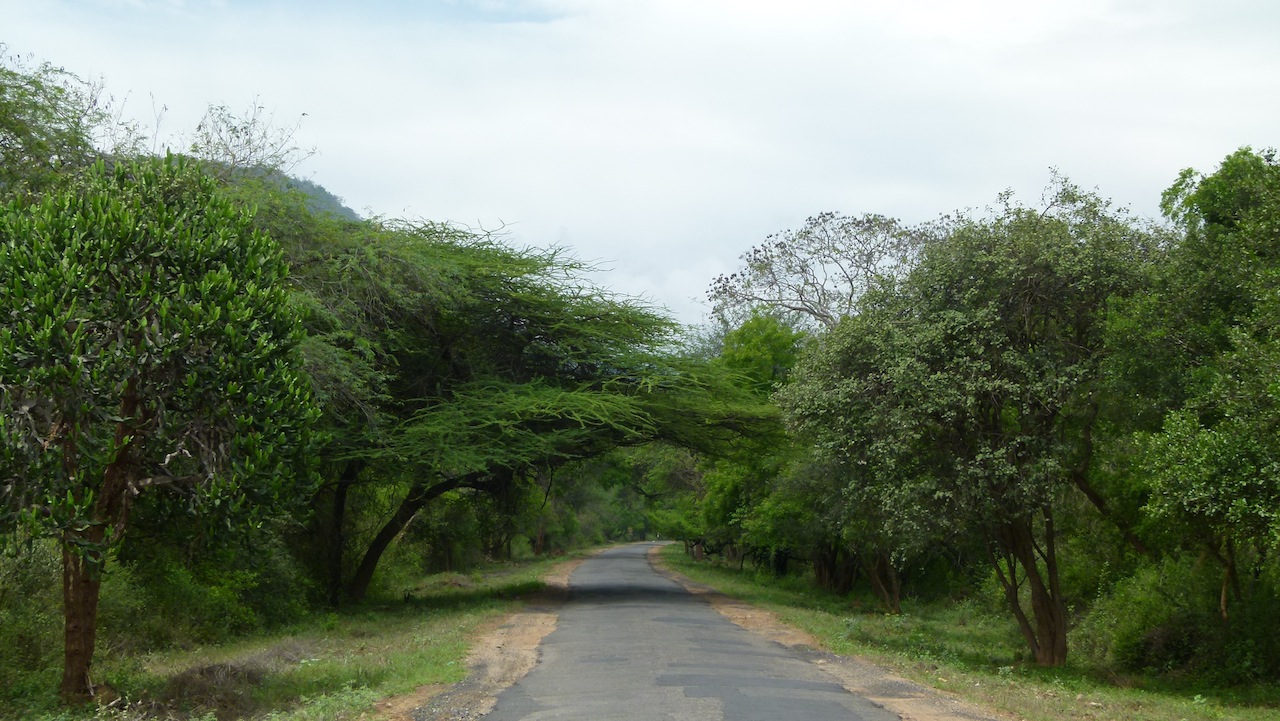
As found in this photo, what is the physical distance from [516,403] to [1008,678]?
12333 mm

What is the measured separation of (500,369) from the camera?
87.4ft

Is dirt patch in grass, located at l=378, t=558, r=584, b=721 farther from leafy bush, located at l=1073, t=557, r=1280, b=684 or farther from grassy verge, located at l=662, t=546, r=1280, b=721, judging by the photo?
leafy bush, located at l=1073, t=557, r=1280, b=684

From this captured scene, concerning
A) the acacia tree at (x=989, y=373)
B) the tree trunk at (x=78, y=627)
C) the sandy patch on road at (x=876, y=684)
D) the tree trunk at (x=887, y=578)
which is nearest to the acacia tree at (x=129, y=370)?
the tree trunk at (x=78, y=627)

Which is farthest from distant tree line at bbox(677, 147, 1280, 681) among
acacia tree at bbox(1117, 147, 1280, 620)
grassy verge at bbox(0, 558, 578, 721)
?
grassy verge at bbox(0, 558, 578, 721)

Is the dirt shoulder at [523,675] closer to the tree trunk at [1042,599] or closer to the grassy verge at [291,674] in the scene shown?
the grassy verge at [291,674]

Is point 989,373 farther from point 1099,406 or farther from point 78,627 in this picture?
point 78,627

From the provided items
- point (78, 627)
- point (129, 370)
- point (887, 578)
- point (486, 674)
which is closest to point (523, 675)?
point (486, 674)

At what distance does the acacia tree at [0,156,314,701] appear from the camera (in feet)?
33.4

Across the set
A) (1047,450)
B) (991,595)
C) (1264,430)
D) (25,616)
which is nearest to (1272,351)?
(1264,430)

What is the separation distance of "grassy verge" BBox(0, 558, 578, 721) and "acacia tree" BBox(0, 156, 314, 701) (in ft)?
3.04

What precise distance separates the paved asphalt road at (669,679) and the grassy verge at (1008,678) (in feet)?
5.38

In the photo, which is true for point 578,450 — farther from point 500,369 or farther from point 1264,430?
point 1264,430

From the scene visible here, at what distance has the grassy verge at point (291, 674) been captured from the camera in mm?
11305

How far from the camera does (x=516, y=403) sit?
934 inches
